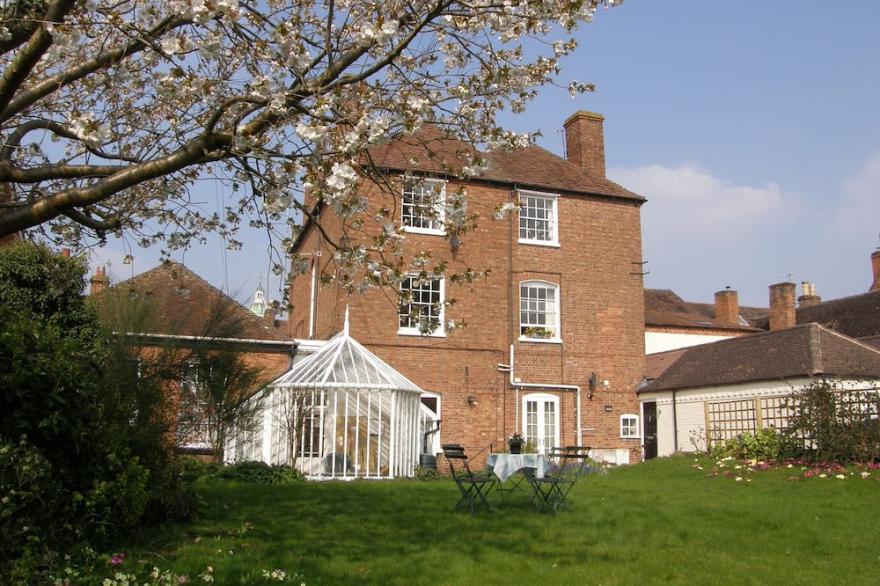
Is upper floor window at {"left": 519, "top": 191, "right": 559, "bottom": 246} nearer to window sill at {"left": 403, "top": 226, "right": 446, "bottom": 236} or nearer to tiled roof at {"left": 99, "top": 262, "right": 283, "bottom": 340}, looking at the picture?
window sill at {"left": 403, "top": 226, "right": 446, "bottom": 236}

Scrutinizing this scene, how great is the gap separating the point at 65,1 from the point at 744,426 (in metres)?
16.4

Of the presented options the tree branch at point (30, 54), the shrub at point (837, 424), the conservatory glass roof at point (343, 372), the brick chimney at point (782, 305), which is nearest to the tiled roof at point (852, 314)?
the brick chimney at point (782, 305)

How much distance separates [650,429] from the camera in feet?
78.8

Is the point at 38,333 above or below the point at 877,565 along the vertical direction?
above

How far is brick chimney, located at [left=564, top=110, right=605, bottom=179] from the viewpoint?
23766 mm

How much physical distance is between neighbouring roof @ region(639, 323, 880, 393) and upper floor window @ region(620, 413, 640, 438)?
852 millimetres

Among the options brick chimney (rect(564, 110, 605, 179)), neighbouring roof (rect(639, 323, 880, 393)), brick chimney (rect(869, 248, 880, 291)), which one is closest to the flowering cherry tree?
neighbouring roof (rect(639, 323, 880, 393))

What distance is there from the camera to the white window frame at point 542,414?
20.2m

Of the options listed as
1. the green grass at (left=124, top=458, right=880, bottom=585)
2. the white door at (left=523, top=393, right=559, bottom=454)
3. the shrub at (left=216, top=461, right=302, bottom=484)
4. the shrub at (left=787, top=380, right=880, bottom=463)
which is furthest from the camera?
the white door at (left=523, top=393, right=559, bottom=454)

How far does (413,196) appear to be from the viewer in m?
7.50

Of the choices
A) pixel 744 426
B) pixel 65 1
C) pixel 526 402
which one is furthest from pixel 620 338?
pixel 65 1

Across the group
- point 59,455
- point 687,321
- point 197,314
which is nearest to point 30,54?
point 59,455

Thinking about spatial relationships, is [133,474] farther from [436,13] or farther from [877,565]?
[877,565]

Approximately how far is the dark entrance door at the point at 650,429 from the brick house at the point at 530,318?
2.56m
